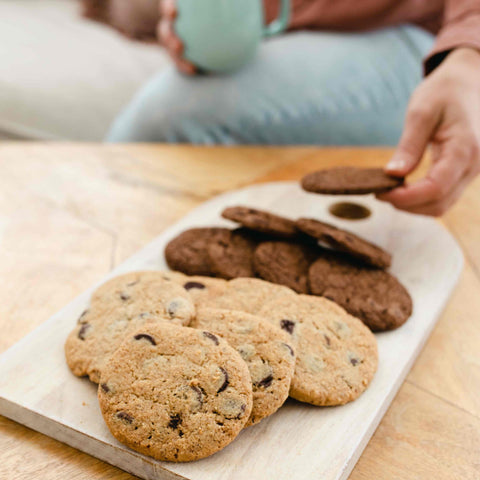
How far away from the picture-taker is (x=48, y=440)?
64 cm

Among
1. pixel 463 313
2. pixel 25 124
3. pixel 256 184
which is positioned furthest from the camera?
pixel 25 124

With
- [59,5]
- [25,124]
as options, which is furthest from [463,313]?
[59,5]

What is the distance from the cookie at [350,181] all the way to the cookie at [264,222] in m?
0.08

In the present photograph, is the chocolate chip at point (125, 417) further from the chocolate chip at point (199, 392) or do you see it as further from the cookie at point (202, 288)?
the cookie at point (202, 288)

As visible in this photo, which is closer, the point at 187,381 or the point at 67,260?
the point at 187,381

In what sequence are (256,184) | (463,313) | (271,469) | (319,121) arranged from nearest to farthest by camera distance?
1. (271,469)
2. (463,313)
3. (256,184)
4. (319,121)

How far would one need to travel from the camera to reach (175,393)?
23.3 inches

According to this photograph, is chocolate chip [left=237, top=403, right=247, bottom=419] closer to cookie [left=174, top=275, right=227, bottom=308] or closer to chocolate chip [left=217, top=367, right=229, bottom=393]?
chocolate chip [left=217, top=367, right=229, bottom=393]

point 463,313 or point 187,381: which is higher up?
point 187,381

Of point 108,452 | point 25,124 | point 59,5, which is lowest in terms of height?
point 25,124

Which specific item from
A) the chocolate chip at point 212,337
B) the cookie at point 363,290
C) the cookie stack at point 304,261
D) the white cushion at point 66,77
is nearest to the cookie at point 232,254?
the cookie stack at point 304,261

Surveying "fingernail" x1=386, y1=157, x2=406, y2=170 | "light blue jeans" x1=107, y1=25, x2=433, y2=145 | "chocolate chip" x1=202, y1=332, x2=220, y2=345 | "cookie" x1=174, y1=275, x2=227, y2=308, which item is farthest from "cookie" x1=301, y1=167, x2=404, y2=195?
"light blue jeans" x1=107, y1=25, x2=433, y2=145

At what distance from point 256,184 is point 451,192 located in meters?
0.41

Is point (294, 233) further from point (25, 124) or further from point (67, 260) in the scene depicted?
point (25, 124)
